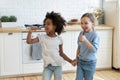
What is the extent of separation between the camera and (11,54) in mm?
3770

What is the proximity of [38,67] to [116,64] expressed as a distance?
1.45m

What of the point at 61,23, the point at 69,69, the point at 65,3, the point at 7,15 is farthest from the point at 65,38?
the point at 61,23

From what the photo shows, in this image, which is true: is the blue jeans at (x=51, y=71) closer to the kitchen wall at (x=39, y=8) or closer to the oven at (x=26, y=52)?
the oven at (x=26, y=52)

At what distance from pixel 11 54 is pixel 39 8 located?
1.10m

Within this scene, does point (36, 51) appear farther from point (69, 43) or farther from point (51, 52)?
point (51, 52)

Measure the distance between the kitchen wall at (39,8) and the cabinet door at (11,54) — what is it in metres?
0.61

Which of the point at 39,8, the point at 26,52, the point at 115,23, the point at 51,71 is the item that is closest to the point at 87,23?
the point at 51,71

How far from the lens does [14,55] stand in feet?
12.4

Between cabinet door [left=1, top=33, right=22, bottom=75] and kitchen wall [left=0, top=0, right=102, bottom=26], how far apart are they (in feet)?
2.01

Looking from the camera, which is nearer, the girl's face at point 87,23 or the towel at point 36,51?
the girl's face at point 87,23

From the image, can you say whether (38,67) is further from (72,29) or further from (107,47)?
(107,47)

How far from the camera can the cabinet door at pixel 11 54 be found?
372 centimetres

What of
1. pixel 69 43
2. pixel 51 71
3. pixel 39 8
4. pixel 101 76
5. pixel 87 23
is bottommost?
pixel 101 76

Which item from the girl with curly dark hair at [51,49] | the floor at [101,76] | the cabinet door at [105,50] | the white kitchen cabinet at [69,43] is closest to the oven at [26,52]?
the floor at [101,76]
